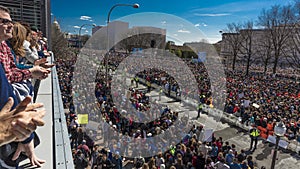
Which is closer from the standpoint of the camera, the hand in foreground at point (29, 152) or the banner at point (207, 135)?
the hand in foreground at point (29, 152)

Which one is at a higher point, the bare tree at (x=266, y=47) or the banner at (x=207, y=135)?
the bare tree at (x=266, y=47)

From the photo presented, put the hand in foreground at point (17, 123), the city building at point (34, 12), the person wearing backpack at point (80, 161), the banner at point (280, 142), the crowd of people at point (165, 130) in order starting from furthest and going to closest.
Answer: the city building at point (34, 12) < the banner at point (280, 142) < the crowd of people at point (165, 130) < the person wearing backpack at point (80, 161) < the hand in foreground at point (17, 123)

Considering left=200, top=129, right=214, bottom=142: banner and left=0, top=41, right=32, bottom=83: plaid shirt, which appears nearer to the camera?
left=0, top=41, right=32, bottom=83: plaid shirt

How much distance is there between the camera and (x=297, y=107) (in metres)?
15.3

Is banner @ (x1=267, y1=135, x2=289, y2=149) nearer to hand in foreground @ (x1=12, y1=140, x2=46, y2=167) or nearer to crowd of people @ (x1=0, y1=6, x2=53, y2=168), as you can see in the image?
crowd of people @ (x1=0, y1=6, x2=53, y2=168)

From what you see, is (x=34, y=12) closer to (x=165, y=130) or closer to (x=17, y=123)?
(x=165, y=130)

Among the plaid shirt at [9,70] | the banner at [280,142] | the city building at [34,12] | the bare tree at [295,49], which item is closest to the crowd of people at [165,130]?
the banner at [280,142]

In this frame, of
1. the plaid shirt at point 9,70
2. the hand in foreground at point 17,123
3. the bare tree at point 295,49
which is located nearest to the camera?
the hand in foreground at point 17,123

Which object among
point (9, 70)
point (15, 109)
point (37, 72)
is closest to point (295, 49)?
point (37, 72)

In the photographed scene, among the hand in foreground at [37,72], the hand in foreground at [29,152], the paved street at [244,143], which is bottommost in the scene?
the paved street at [244,143]

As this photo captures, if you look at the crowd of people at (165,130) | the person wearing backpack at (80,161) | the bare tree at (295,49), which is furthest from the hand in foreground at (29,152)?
the bare tree at (295,49)

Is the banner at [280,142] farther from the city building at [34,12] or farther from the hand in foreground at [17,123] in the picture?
the city building at [34,12]

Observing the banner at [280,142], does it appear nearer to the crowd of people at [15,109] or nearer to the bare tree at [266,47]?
the crowd of people at [15,109]

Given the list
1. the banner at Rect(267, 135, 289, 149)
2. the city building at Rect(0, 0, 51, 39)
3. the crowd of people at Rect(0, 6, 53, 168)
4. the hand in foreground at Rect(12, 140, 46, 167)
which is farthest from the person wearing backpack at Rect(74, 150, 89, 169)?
the city building at Rect(0, 0, 51, 39)
